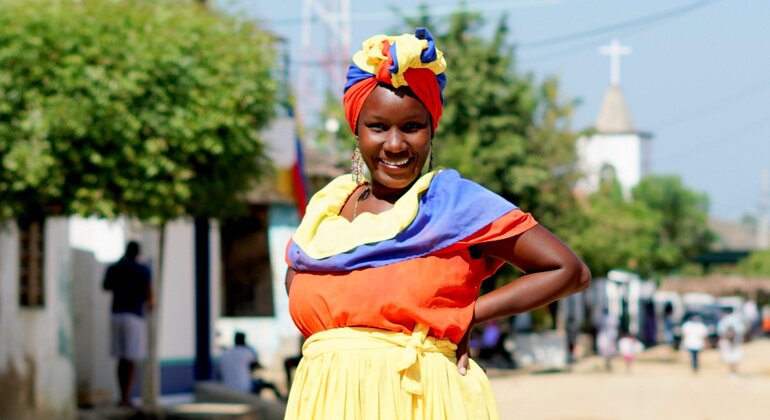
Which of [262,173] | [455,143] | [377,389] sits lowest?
[377,389]

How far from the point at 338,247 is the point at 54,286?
964cm

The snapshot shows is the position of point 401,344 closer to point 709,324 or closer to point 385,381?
point 385,381

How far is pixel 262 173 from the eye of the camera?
11.6m

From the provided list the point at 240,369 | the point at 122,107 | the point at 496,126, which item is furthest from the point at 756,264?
the point at 122,107

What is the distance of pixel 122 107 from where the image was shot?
32.2 feet

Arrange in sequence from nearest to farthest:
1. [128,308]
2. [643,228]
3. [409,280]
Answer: [409,280]
[128,308]
[643,228]

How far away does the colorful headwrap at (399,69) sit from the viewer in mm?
3193

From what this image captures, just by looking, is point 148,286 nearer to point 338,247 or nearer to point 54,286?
point 54,286

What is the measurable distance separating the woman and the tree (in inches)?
256

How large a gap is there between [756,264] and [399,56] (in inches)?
3228

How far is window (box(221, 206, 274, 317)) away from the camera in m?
22.0

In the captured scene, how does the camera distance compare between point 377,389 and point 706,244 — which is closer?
point 377,389

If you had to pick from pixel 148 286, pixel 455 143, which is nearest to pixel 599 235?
pixel 455 143

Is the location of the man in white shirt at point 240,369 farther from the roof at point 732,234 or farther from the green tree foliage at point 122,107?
the roof at point 732,234
